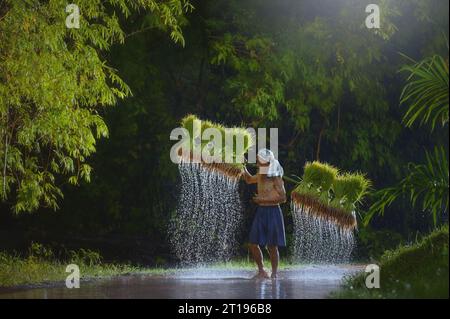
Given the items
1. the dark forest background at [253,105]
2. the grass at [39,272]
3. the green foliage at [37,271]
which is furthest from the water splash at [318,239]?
the green foliage at [37,271]

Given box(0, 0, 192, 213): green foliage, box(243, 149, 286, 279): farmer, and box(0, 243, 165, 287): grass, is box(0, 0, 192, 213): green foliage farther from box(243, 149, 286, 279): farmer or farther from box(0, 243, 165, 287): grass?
box(243, 149, 286, 279): farmer

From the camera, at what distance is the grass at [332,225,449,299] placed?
783 centimetres

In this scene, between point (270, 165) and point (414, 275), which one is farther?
point (270, 165)

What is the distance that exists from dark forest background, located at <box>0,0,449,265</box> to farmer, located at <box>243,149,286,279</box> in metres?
3.94

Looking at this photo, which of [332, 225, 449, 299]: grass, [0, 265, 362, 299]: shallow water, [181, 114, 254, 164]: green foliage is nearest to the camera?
[332, 225, 449, 299]: grass

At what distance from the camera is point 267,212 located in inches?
423

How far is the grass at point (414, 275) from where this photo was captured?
25.7ft

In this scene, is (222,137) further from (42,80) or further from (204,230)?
(204,230)

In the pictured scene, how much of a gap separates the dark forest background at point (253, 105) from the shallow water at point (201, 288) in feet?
14.0

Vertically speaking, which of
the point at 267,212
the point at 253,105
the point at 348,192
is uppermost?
the point at 253,105

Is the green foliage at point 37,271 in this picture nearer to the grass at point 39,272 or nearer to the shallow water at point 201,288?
the grass at point 39,272

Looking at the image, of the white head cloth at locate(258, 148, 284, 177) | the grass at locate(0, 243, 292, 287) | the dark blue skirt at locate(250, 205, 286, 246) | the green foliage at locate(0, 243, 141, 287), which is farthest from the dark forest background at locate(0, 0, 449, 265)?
the dark blue skirt at locate(250, 205, 286, 246)

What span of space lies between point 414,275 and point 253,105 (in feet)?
21.5

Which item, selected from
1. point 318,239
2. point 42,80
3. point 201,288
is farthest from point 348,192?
point 42,80
